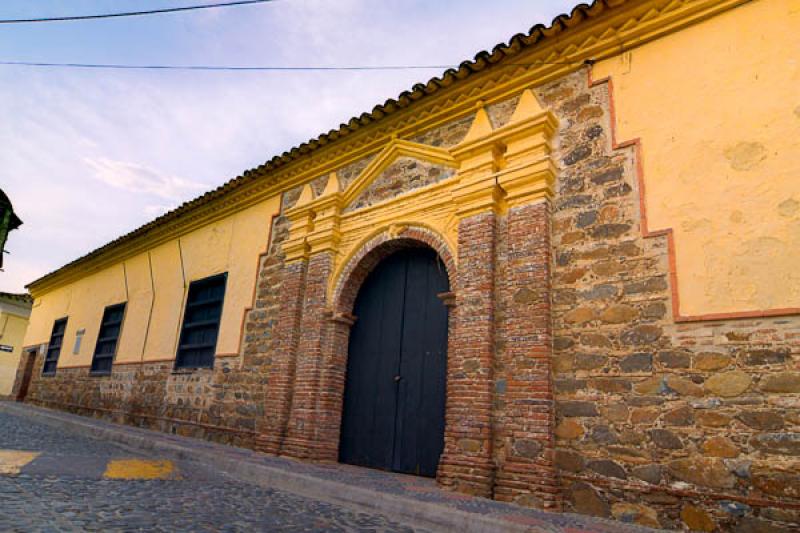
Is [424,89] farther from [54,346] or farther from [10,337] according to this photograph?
[10,337]

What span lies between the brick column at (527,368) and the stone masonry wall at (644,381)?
132mm

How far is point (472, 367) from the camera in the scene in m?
4.91

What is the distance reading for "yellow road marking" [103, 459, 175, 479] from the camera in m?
5.00

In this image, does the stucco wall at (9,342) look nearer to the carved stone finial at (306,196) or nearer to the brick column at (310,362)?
the carved stone finial at (306,196)

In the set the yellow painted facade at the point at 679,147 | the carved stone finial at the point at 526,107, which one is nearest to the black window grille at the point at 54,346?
the yellow painted facade at the point at 679,147

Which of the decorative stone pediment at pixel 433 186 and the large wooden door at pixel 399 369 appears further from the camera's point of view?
the large wooden door at pixel 399 369

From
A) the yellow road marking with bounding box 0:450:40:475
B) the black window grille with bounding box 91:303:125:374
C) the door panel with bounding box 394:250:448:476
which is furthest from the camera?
the black window grille with bounding box 91:303:125:374

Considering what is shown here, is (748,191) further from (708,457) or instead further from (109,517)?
(109,517)

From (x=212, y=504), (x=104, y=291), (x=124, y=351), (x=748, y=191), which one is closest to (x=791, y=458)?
(x=748, y=191)

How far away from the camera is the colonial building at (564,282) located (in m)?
3.71

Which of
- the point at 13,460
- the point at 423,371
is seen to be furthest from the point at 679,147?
the point at 13,460

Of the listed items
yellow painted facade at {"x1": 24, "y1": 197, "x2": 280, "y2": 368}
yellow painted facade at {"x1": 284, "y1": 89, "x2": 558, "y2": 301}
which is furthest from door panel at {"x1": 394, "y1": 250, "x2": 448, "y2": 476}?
yellow painted facade at {"x1": 24, "y1": 197, "x2": 280, "y2": 368}

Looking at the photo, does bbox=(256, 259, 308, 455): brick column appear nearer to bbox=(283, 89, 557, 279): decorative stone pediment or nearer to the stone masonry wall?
bbox=(283, 89, 557, 279): decorative stone pediment

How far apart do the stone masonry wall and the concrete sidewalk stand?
44cm
